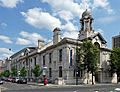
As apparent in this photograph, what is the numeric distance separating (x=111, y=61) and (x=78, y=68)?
10.1 metres

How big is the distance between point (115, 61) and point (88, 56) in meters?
9.15

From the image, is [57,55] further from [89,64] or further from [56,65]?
[89,64]

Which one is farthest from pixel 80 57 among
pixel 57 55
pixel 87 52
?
pixel 57 55

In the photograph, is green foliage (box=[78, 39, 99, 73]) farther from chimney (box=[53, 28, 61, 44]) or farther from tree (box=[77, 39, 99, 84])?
chimney (box=[53, 28, 61, 44])

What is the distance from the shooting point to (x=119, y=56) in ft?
218

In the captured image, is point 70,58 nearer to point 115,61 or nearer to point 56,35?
point 115,61

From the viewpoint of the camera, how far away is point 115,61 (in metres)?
65.5

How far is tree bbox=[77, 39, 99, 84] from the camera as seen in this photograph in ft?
195

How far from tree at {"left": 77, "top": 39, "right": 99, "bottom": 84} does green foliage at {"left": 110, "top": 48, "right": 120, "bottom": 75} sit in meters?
7.72

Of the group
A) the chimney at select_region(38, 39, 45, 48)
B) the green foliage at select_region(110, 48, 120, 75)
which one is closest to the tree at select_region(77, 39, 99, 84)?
the green foliage at select_region(110, 48, 120, 75)

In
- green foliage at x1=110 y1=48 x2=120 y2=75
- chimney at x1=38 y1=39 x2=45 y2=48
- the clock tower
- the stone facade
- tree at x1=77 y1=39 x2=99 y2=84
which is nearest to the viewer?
tree at x1=77 y1=39 x2=99 y2=84

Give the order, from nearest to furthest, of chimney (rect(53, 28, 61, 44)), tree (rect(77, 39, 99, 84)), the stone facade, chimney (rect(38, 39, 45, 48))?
tree (rect(77, 39, 99, 84)), the stone facade, chimney (rect(53, 28, 61, 44)), chimney (rect(38, 39, 45, 48))

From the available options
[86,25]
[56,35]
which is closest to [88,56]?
[86,25]

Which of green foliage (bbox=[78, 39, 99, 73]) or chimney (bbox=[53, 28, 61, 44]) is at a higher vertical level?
chimney (bbox=[53, 28, 61, 44])
